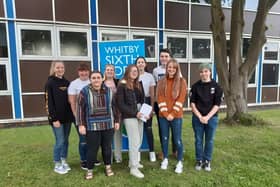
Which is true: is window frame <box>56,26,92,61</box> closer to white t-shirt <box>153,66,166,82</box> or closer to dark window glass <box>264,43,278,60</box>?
white t-shirt <box>153,66,166,82</box>

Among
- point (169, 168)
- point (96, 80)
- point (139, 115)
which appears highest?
point (96, 80)

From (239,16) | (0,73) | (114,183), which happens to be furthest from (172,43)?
(114,183)

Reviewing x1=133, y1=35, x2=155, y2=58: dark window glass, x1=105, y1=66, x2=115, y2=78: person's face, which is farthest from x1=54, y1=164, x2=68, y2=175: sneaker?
x1=133, y1=35, x2=155, y2=58: dark window glass

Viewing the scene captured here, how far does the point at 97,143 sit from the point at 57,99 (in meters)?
0.80

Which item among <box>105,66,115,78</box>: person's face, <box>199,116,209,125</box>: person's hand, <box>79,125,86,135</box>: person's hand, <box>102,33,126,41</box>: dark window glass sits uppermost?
<box>102,33,126,41</box>: dark window glass

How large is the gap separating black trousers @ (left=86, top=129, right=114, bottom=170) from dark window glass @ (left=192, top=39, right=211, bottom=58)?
6570 millimetres

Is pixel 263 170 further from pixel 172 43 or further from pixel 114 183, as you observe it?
pixel 172 43

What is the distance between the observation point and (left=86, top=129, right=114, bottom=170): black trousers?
2932 millimetres

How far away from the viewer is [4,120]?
21.5 ft

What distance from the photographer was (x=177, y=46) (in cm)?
847

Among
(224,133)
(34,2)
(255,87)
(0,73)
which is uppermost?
(34,2)

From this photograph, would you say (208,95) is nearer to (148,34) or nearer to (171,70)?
(171,70)

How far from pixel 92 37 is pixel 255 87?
728cm

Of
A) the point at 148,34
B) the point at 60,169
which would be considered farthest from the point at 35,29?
the point at 60,169
